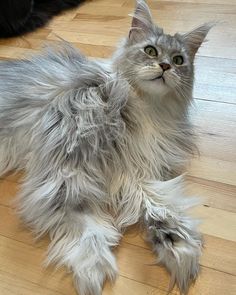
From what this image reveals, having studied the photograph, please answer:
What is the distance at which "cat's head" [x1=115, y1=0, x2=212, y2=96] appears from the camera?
1159 mm

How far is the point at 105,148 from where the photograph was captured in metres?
1.17

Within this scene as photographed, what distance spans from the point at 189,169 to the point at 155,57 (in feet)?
1.25

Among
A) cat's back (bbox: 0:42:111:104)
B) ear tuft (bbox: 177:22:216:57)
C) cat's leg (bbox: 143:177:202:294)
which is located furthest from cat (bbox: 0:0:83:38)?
cat's leg (bbox: 143:177:202:294)

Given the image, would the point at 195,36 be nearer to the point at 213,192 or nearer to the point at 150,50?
the point at 150,50

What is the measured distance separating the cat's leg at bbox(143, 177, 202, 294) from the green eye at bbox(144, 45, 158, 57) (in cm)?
38

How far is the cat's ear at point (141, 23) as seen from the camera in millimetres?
1238

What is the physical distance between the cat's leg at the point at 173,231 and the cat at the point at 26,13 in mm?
1101

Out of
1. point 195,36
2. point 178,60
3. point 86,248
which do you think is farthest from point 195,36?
point 86,248

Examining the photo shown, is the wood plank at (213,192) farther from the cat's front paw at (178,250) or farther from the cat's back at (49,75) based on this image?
the cat's back at (49,75)

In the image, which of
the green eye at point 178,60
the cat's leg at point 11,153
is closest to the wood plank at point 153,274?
the cat's leg at point 11,153

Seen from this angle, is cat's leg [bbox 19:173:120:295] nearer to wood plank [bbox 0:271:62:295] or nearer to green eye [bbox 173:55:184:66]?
wood plank [bbox 0:271:62:295]

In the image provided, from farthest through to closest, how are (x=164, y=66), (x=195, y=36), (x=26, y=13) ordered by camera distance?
(x=26, y=13) < (x=195, y=36) < (x=164, y=66)

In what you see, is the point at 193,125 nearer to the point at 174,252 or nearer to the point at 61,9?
the point at 174,252

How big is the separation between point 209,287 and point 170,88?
0.56 meters
